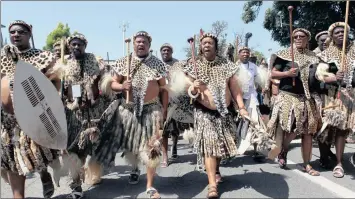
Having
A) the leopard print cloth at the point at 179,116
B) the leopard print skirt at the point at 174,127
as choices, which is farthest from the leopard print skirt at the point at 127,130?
the leopard print skirt at the point at 174,127

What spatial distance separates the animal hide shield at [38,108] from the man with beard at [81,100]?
1.65ft

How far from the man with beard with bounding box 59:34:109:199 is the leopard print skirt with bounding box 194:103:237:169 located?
126 cm

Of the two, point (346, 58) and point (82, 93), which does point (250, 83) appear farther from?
point (82, 93)

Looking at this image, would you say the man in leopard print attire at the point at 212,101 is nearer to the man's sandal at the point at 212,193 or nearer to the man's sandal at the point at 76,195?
the man's sandal at the point at 212,193

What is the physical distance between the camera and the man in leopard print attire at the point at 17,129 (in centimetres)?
398

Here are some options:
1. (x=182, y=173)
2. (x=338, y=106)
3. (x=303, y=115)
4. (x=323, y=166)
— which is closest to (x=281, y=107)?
(x=303, y=115)

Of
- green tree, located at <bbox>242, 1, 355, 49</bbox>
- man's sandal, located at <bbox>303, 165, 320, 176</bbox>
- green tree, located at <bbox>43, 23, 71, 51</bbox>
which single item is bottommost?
man's sandal, located at <bbox>303, 165, 320, 176</bbox>

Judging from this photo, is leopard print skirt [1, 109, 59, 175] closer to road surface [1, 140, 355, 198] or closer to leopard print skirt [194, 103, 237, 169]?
road surface [1, 140, 355, 198]

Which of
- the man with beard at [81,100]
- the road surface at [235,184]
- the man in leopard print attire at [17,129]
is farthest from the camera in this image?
the man with beard at [81,100]

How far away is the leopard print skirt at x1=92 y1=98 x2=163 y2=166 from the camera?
4673 mm

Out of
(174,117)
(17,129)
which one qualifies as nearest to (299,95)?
(174,117)

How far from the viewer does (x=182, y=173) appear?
5.80 m

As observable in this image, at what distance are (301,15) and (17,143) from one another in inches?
695

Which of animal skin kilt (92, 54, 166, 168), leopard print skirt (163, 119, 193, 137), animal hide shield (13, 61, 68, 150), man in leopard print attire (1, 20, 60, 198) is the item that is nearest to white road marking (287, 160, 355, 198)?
leopard print skirt (163, 119, 193, 137)
